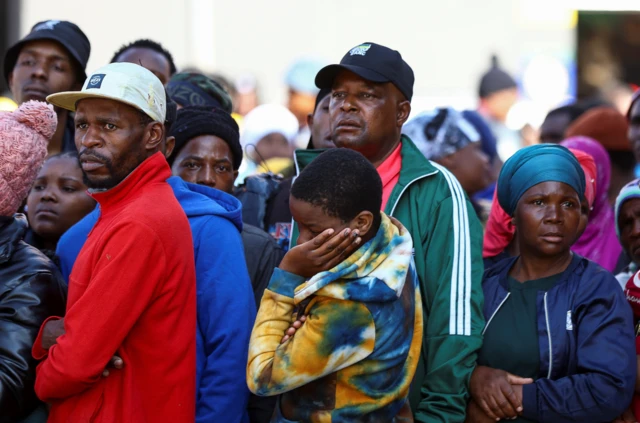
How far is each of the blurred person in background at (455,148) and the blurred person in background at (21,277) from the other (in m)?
2.92

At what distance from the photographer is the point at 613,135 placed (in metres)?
6.46

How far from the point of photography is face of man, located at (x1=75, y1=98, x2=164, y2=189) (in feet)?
11.1

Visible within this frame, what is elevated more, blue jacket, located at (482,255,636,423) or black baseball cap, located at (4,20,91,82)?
black baseball cap, located at (4,20,91,82)

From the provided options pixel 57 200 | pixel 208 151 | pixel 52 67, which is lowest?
pixel 57 200

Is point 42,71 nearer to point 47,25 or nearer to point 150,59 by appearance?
point 47,25

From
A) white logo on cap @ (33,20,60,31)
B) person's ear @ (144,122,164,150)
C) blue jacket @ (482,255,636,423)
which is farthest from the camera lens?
white logo on cap @ (33,20,60,31)

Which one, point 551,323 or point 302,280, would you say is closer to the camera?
point 302,280

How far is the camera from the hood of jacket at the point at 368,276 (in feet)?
10.3

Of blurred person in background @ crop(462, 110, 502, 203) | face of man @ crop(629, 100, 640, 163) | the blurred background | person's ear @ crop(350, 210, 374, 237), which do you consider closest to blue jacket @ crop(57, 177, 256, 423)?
person's ear @ crop(350, 210, 374, 237)

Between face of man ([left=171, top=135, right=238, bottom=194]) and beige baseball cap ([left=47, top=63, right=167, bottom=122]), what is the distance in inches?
33.7

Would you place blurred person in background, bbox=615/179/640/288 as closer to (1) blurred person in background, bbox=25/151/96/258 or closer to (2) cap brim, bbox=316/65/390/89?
(2) cap brim, bbox=316/65/390/89

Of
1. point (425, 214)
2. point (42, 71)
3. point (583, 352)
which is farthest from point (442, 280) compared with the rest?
point (42, 71)

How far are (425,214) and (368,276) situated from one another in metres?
0.79

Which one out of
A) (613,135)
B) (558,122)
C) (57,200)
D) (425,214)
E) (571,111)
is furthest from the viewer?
(571,111)
